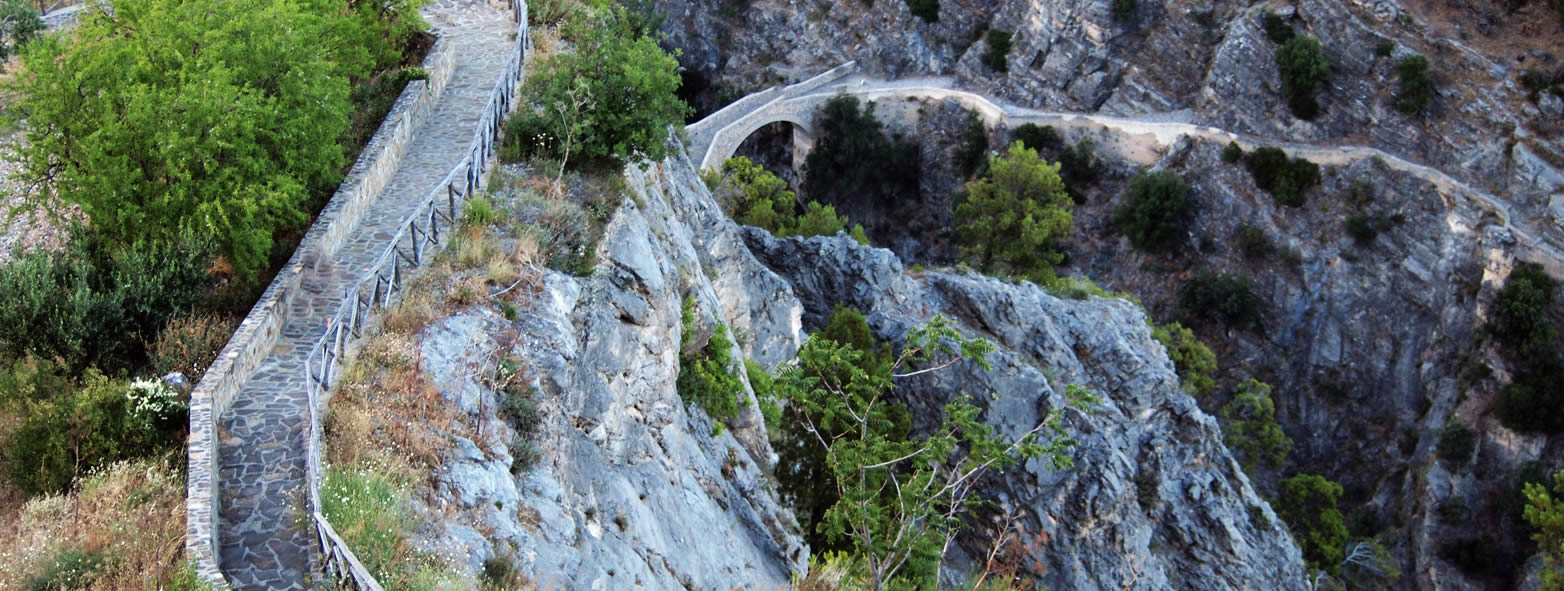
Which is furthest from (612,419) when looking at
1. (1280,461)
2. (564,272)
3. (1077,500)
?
(1280,461)

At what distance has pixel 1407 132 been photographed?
170 feet

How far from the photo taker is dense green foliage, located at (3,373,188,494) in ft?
39.5

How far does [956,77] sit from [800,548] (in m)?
49.3

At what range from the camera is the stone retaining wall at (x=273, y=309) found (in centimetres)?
1070

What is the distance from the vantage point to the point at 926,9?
64812mm

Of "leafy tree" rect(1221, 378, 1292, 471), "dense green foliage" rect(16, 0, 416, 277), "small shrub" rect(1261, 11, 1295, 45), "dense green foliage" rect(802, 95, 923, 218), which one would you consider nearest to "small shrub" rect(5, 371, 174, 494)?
"dense green foliage" rect(16, 0, 416, 277)

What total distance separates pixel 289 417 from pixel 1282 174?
50531mm

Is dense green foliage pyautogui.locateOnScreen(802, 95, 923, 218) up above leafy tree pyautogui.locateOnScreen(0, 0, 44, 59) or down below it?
below

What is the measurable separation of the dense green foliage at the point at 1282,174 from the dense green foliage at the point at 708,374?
41.5 m

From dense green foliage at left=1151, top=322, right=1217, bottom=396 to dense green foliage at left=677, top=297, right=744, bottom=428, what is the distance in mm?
28372

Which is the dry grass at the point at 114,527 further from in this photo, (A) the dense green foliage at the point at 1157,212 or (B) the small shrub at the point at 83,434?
(A) the dense green foliage at the point at 1157,212

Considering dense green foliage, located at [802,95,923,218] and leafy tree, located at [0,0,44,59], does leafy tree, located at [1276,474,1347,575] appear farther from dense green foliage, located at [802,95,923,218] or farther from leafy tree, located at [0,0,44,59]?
→ leafy tree, located at [0,0,44,59]

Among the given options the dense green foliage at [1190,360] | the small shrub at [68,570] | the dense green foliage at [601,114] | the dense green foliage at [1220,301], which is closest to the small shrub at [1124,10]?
the dense green foliage at [1220,301]

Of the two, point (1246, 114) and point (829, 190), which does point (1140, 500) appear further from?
point (829, 190)
